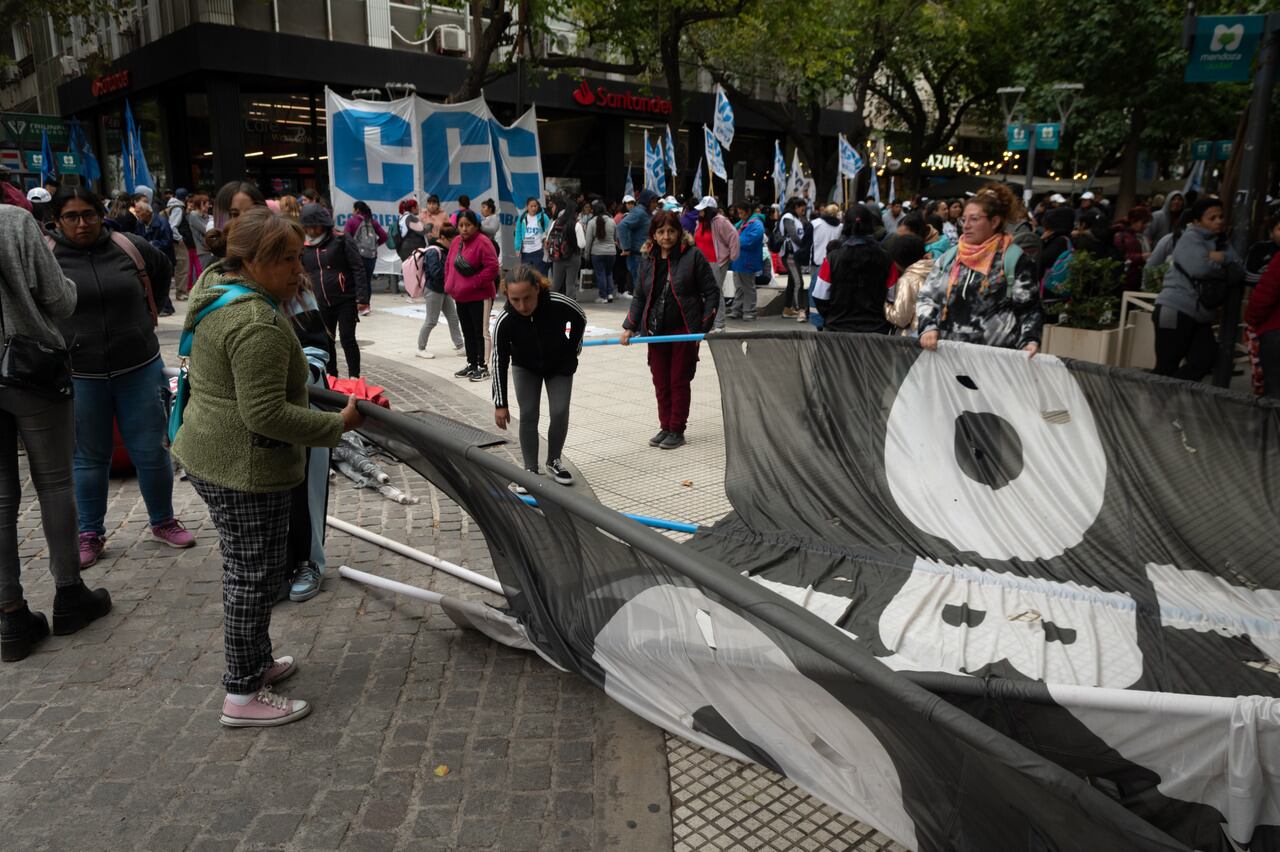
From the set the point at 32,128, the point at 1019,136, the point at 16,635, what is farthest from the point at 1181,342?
the point at 32,128

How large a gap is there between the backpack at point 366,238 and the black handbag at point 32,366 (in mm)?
12181

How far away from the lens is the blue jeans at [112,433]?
475 centimetres

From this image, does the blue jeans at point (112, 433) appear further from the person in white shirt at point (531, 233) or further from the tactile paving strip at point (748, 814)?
the person in white shirt at point (531, 233)

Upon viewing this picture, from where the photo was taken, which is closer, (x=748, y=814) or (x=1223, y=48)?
(x=748, y=814)

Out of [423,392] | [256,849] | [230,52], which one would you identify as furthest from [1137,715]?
[230,52]

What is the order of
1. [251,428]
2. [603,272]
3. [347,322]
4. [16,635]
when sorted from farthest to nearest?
[603,272] < [347,322] < [16,635] < [251,428]

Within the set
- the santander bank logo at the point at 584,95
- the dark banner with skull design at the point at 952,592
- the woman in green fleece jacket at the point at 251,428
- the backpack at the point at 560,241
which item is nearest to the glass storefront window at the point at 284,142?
the santander bank logo at the point at 584,95

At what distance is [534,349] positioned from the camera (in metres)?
6.20

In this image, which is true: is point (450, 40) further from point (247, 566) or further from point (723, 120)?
point (247, 566)

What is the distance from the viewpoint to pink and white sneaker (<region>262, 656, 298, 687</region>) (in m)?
3.71

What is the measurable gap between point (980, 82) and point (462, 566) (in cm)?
3432

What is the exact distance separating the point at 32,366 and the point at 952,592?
3.95 m

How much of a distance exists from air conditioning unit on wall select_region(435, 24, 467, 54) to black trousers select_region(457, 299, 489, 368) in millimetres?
16576

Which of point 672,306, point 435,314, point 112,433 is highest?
point 672,306
